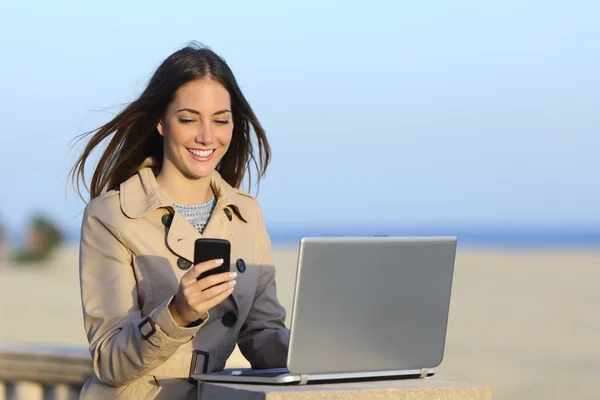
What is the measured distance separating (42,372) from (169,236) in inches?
36.6

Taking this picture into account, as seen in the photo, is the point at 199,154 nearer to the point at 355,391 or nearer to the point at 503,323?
the point at 355,391

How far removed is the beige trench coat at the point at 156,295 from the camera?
10.4 ft

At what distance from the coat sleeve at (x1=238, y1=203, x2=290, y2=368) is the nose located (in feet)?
1.48

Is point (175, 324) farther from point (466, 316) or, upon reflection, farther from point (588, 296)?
point (588, 296)

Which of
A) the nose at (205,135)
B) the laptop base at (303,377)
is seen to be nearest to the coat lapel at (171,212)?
the nose at (205,135)

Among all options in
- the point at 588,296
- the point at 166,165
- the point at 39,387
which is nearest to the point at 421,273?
the point at 166,165

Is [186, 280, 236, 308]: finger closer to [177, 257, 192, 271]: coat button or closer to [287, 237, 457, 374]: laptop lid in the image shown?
[287, 237, 457, 374]: laptop lid

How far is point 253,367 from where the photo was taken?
148 inches

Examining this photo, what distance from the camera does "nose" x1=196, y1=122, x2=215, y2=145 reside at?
355 centimetres

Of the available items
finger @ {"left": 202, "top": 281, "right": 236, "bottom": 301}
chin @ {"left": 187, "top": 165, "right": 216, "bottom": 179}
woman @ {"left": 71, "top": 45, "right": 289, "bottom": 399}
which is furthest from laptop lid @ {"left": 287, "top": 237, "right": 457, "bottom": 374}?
chin @ {"left": 187, "top": 165, "right": 216, "bottom": 179}

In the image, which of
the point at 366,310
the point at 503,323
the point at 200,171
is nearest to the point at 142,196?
the point at 200,171

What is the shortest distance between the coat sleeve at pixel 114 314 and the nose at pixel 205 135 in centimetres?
39

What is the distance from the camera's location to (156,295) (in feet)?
11.3

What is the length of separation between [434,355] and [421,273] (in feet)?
0.94
